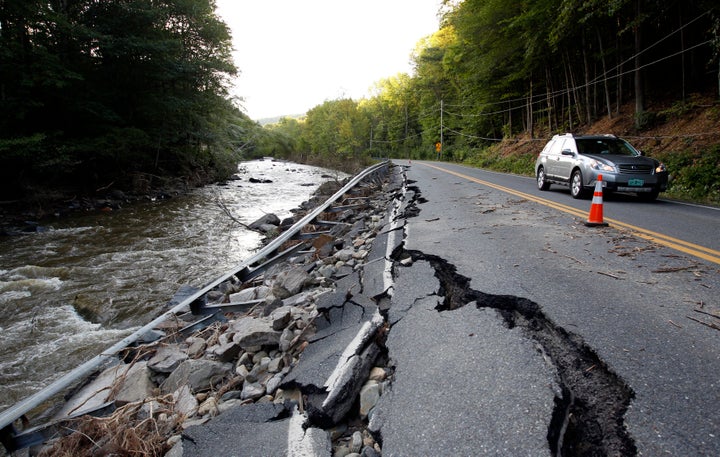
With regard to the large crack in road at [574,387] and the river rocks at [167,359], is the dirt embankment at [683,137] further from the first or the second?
the river rocks at [167,359]

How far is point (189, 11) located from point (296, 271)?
22184 mm

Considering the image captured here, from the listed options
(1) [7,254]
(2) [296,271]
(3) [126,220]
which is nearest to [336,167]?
(3) [126,220]

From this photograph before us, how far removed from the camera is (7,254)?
9.13 meters

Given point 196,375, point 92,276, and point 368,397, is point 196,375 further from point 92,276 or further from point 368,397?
point 92,276

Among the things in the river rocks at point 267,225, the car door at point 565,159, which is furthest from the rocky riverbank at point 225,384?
the car door at point 565,159

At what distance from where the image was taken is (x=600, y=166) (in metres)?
9.12

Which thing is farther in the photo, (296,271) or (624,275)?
(296,271)

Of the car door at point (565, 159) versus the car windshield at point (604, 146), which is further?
the car door at point (565, 159)

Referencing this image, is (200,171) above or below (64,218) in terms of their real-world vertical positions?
above

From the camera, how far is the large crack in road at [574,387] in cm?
179

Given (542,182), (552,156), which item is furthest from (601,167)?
(542,182)

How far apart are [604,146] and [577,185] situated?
1448 mm

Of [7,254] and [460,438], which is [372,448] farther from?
[7,254]

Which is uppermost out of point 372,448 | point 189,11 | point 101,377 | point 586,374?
point 189,11
